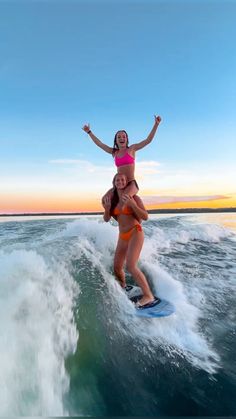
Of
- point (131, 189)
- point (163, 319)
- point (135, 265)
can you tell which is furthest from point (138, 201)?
point (163, 319)

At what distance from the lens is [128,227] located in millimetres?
5082

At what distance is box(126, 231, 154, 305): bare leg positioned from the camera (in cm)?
470

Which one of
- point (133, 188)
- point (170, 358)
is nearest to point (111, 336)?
point (170, 358)

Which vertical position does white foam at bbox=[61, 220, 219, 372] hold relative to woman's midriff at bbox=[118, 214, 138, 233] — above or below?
below

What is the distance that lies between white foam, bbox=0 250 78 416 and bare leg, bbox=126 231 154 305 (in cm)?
102

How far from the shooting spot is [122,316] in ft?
13.3

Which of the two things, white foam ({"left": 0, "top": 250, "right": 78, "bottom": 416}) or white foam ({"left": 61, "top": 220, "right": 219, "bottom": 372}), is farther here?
white foam ({"left": 61, "top": 220, "right": 219, "bottom": 372})

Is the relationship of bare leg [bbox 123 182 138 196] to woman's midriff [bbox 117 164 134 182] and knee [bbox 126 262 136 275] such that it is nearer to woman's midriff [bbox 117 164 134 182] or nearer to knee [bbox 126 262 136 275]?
woman's midriff [bbox 117 164 134 182]

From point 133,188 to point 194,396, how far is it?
9.06 feet

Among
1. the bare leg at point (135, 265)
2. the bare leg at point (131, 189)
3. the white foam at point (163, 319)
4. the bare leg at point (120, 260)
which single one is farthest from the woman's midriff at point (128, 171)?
the white foam at point (163, 319)

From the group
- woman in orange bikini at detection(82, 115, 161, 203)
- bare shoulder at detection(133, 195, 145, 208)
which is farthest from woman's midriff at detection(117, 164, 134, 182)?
bare shoulder at detection(133, 195, 145, 208)

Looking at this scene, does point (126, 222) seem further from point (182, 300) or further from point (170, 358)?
point (170, 358)

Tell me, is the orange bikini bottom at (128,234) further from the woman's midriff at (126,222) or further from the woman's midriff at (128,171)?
the woman's midriff at (128,171)

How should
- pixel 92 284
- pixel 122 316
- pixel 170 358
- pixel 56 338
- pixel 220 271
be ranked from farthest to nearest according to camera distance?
pixel 220 271, pixel 92 284, pixel 122 316, pixel 170 358, pixel 56 338
